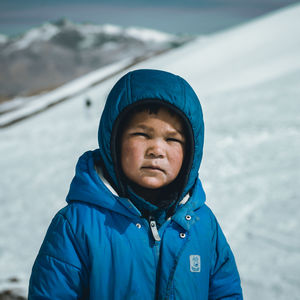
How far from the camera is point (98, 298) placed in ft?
3.96

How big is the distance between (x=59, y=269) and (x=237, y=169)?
3.70 m

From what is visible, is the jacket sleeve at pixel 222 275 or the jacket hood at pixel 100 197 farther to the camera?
the jacket sleeve at pixel 222 275

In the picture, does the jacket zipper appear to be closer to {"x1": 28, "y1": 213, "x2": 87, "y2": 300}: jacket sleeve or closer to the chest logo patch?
the chest logo patch

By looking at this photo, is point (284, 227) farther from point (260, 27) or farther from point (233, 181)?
point (260, 27)

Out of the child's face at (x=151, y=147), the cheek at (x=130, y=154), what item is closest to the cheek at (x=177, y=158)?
the child's face at (x=151, y=147)

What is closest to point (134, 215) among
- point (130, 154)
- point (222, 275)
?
point (130, 154)

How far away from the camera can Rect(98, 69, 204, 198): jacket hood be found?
3.94ft

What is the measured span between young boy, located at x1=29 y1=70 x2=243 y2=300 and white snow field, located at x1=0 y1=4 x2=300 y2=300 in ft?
5.48

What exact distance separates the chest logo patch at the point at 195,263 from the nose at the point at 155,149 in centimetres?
42

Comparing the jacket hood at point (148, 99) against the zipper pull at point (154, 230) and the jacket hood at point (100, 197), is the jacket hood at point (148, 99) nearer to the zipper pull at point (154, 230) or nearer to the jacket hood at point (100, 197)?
the jacket hood at point (100, 197)

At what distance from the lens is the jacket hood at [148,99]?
1200 millimetres

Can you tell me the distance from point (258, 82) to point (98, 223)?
777 centimetres

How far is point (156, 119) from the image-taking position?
3.96 feet

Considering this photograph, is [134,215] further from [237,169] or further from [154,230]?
[237,169]
